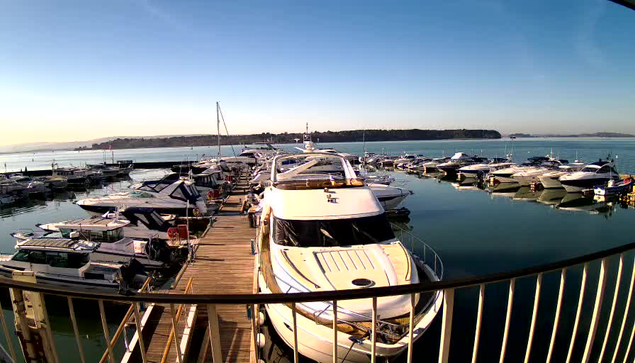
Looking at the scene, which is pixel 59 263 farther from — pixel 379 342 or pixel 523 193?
pixel 523 193

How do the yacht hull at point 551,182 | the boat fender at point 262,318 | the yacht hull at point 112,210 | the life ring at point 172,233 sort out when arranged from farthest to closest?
1. the yacht hull at point 551,182
2. the yacht hull at point 112,210
3. the life ring at point 172,233
4. the boat fender at point 262,318

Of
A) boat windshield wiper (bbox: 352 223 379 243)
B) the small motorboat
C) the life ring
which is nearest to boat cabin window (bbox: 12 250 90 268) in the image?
the life ring

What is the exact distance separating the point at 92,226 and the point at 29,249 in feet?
7.78

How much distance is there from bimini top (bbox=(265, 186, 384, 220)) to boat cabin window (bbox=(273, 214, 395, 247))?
0.46 ft

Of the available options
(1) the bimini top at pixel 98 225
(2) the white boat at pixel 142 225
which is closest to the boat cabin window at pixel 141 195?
(2) the white boat at pixel 142 225

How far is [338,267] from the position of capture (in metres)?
6.62

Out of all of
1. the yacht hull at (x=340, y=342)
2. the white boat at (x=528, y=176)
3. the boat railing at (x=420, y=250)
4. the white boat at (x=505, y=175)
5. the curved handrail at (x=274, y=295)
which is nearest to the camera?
the curved handrail at (x=274, y=295)

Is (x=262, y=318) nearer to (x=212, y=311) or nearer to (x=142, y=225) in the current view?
(x=212, y=311)

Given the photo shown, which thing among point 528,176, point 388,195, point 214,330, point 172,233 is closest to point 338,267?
point 214,330

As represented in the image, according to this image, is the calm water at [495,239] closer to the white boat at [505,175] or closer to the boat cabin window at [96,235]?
the boat cabin window at [96,235]

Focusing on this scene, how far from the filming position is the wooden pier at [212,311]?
727 cm

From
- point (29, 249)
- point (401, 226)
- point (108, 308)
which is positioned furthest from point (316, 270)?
point (401, 226)

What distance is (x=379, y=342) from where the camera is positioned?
5141 mm

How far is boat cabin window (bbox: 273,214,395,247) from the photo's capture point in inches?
299
